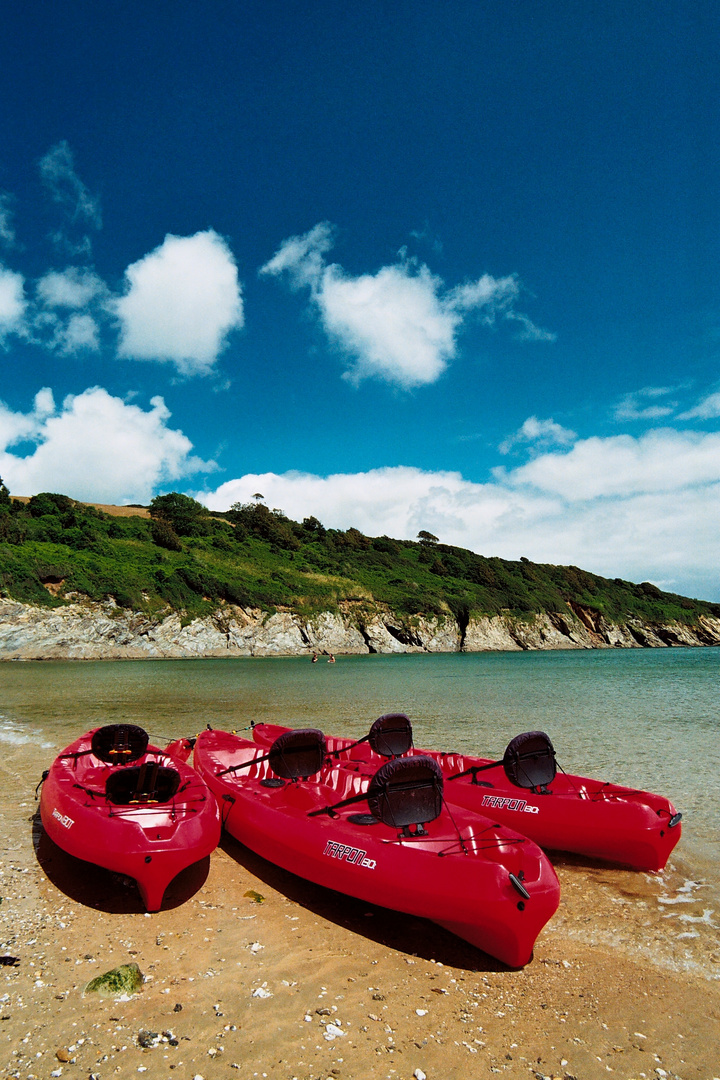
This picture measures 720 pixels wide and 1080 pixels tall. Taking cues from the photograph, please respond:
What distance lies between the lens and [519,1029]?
423 centimetres

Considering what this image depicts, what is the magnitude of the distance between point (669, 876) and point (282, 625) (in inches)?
2053

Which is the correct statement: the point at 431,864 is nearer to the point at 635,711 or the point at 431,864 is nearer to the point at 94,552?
the point at 635,711

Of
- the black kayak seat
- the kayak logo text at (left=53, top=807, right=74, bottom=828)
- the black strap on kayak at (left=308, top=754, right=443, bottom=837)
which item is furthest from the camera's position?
the black kayak seat

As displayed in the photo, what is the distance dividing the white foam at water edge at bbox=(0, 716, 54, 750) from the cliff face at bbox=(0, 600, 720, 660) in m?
29.2

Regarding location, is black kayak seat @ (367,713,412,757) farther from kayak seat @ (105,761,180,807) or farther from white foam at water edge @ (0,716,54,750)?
white foam at water edge @ (0,716,54,750)

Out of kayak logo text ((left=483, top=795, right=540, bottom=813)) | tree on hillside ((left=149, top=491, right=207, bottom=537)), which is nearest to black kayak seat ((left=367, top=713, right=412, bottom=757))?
kayak logo text ((left=483, top=795, right=540, bottom=813))

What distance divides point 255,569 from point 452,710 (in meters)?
48.2

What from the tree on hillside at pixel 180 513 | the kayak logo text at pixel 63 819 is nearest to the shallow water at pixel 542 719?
the kayak logo text at pixel 63 819

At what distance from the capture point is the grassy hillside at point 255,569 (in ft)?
165

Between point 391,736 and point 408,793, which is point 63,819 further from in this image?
point 391,736

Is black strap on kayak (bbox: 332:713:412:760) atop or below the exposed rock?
atop

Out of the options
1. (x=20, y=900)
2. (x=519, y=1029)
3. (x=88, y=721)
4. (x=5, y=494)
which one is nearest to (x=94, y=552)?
(x=5, y=494)

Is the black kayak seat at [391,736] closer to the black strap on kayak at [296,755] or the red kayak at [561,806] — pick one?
the red kayak at [561,806]

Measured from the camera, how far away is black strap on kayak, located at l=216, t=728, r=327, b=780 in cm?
824
